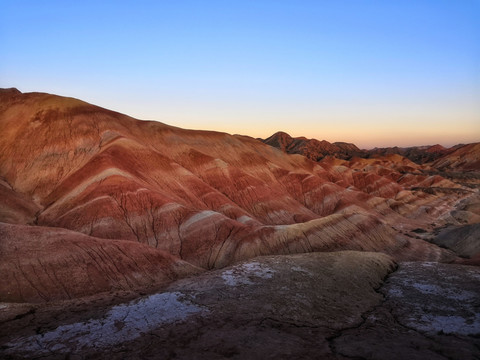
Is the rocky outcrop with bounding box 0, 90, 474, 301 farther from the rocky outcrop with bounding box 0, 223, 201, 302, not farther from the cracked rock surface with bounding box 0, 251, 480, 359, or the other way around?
the cracked rock surface with bounding box 0, 251, 480, 359

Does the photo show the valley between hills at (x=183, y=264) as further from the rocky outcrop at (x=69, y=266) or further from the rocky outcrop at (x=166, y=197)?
the rocky outcrop at (x=166, y=197)

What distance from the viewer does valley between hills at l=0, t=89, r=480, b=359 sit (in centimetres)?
1447

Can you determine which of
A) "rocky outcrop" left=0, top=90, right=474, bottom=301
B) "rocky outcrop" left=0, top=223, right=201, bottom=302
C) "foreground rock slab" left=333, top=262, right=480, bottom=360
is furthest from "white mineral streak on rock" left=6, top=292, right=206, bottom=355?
"rocky outcrop" left=0, top=90, right=474, bottom=301

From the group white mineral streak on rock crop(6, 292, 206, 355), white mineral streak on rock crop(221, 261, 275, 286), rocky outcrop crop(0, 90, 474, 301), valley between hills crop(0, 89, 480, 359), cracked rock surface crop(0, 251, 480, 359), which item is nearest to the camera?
cracked rock surface crop(0, 251, 480, 359)

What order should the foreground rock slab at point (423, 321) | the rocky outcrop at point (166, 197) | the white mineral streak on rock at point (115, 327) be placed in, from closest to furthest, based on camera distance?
the white mineral streak on rock at point (115, 327), the foreground rock slab at point (423, 321), the rocky outcrop at point (166, 197)

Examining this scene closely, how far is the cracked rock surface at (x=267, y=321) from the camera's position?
13.4 metres

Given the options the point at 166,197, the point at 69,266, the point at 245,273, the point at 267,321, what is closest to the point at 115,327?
the point at 267,321

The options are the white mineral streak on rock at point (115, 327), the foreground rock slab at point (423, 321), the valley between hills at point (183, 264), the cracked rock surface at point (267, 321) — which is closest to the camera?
the cracked rock surface at point (267, 321)

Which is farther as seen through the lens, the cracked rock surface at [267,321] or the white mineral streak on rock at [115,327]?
the white mineral streak on rock at [115,327]

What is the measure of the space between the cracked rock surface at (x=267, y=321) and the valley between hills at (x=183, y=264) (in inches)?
4.3

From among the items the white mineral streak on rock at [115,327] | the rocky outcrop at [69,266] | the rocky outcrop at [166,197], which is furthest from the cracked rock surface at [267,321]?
the rocky outcrop at [166,197]

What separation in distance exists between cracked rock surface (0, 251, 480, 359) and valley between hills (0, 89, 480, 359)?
110mm

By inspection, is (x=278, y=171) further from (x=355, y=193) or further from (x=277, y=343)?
(x=277, y=343)

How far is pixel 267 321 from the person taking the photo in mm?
16562
